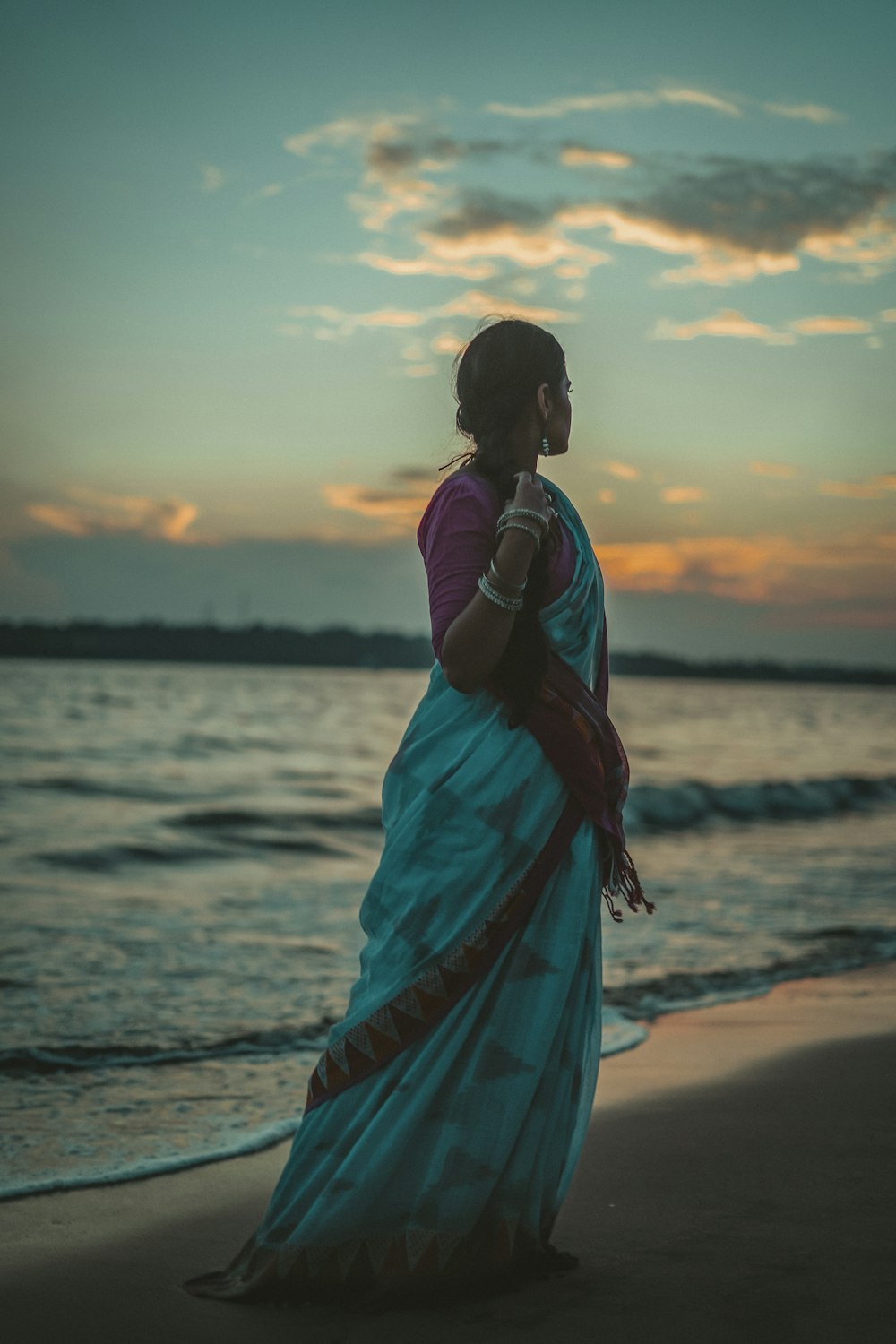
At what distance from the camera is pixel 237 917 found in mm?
8500

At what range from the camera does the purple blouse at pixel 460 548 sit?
2.36m

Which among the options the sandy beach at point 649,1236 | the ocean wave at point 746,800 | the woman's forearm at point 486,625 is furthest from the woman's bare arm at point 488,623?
the ocean wave at point 746,800

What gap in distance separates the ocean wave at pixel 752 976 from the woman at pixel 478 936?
11.3 ft

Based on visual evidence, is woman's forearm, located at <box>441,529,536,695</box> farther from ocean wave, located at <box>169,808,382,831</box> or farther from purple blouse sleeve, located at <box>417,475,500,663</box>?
ocean wave, located at <box>169,808,382,831</box>

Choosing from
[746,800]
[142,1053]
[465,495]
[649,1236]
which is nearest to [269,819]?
[746,800]

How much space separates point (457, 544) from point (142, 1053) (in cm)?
342

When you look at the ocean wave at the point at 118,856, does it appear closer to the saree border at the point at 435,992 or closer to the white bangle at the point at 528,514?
the saree border at the point at 435,992

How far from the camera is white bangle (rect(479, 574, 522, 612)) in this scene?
7.47 ft

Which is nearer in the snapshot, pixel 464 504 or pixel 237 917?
pixel 464 504

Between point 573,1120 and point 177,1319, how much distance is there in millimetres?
880

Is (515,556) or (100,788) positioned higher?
(515,556)

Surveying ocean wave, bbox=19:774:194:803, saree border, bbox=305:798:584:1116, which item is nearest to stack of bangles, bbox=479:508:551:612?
saree border, bbox=305:798:584:1116

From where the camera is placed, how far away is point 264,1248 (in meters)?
2.47

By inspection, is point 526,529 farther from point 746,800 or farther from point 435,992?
point 746,800
